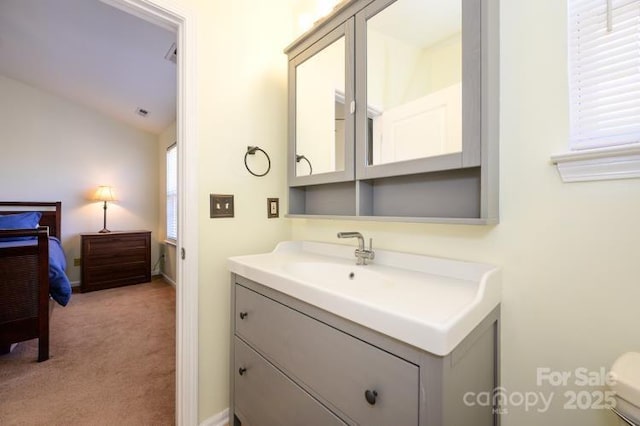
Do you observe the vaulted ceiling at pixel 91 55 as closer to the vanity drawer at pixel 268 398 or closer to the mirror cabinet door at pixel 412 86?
the mirror cabinet door at pixel 412 86

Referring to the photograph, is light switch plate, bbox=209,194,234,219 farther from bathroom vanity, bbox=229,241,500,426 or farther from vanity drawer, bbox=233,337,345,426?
vanity drawer, bbox=233,337,345,426

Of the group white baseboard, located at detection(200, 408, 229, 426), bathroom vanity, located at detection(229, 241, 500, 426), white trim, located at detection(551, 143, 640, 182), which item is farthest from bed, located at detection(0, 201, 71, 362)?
white trim, located at detection(551, 143, 640, 182)

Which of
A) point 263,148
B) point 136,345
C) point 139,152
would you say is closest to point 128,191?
point 139,152

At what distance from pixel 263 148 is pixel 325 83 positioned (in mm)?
495

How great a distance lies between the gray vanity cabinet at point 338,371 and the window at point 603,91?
523 millimetres

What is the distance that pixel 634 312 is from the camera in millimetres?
702

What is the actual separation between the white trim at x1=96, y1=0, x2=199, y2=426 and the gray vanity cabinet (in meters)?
0.23

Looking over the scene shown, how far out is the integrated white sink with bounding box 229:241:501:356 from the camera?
24.4 inches

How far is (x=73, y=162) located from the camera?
394 centimetres

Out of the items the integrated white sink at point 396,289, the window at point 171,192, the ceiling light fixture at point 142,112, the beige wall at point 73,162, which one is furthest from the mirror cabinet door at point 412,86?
the beige wall at point 73,162

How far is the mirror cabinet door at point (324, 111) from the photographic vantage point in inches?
50.1

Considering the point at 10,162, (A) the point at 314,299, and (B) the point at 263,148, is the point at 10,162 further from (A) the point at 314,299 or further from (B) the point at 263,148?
(A) the point at 314,299

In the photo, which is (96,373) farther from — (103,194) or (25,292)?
(103,194)

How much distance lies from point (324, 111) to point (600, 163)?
108cm
